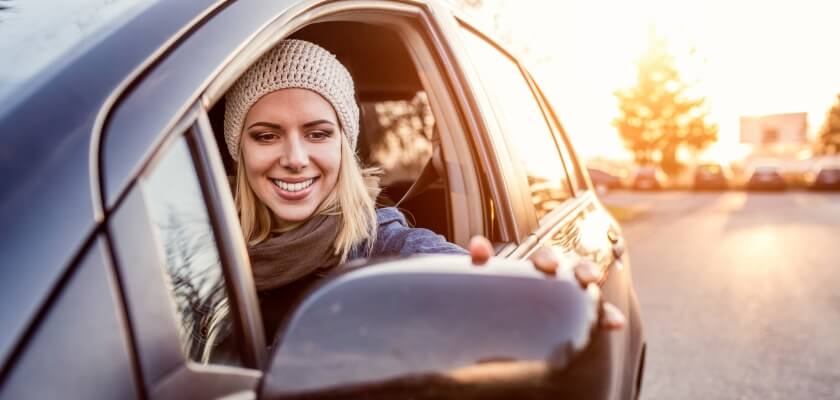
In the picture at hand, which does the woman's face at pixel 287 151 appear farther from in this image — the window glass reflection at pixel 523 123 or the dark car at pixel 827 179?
the dark car at pixel 827 179

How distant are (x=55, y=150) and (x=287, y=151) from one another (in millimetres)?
937

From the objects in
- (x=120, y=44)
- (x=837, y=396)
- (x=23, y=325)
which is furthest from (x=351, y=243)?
(x=837, y=396)

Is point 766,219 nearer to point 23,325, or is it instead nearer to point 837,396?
point 837,396

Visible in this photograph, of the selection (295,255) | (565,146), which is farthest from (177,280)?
(565,146)

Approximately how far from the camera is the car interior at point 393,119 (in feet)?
8.89

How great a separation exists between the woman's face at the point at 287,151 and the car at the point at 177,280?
56cm

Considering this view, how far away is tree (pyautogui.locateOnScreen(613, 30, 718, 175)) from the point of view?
50.7m

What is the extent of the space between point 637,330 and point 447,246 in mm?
1263

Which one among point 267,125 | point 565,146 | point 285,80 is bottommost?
point 565,146

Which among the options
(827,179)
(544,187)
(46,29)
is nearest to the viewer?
(46,29)

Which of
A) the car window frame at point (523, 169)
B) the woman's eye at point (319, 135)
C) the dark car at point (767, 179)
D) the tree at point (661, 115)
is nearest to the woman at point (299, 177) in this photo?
the woman's eye at point (319, 135)

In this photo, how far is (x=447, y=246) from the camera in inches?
72.0

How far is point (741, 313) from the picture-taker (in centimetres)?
741

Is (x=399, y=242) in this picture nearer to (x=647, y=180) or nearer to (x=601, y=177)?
(x=601, y=177)
